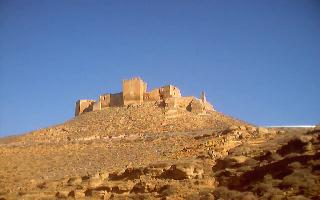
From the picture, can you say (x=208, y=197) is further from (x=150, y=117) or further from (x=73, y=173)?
(x=150, y=117)

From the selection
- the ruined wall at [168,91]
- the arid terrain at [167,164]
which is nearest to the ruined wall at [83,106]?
the ruined wall at [168,91]

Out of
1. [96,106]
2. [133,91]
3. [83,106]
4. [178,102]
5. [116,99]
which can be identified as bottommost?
[178,102]

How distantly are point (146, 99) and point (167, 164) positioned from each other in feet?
84.8

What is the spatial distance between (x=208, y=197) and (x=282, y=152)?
330 cm

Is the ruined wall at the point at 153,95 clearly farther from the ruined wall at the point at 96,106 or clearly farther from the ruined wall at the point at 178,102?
the ruined wall at the point at 96,106

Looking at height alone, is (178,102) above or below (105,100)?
below

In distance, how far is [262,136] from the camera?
2386 cm

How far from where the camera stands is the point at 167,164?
2131cm

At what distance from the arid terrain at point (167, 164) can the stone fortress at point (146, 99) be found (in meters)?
3.35

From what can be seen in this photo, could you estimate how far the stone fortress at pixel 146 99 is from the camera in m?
43.5

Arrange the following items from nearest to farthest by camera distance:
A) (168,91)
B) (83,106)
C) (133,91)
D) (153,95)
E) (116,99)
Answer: (168,91), (133,91), (153,95), (116,99), (83,106)

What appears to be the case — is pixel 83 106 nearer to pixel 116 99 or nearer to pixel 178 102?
pixel 116 99

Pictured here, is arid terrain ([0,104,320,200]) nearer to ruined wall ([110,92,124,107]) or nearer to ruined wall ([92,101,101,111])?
ruined wall ([110,92,124,107])

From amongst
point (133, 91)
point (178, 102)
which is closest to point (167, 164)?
point (178, 102)
